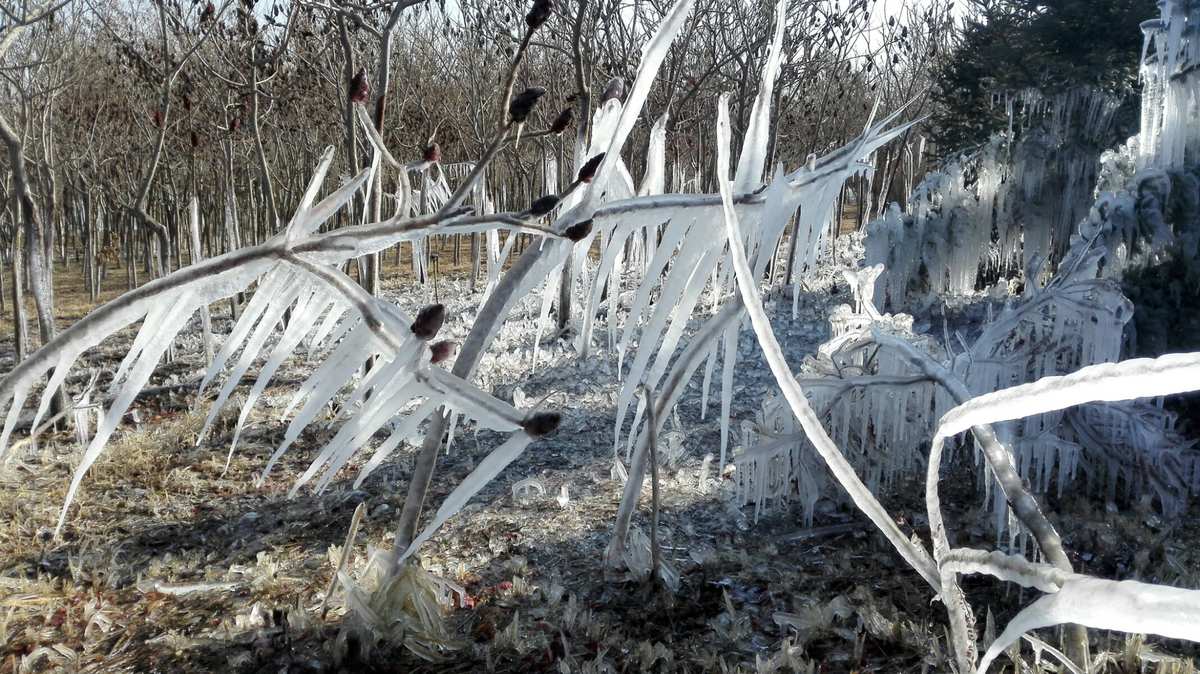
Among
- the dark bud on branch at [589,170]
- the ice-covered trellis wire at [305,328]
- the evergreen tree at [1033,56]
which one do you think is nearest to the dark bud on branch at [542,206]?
the ice-covered trellis wire at [305,328]

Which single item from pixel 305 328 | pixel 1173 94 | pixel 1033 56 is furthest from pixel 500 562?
pixel 1033 56

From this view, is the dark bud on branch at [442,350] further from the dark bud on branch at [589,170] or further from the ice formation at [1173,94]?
the ice formation at [1173,94]

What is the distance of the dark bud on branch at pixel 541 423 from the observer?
1.52m

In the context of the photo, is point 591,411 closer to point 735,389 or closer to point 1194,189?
point 735,389

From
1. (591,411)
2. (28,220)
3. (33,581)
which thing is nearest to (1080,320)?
(591,411)

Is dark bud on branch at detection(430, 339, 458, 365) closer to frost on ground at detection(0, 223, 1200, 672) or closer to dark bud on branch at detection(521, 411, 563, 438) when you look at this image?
dark bud on branch at detection(521, 411, 563, 438)

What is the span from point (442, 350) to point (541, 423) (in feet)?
0.75

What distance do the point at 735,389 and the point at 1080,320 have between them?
3079 mm

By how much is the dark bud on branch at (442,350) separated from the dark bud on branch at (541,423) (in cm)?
19

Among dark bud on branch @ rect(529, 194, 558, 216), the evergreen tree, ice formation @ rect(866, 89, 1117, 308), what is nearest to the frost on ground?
dark bud on branch @ rect(529, 194, 558, 216)

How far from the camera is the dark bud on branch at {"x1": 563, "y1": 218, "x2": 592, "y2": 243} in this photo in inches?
65.9

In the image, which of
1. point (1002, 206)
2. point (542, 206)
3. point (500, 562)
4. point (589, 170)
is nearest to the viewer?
Answer: point (542, 206)

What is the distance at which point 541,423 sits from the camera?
5.00 ft

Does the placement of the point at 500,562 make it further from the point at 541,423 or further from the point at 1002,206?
the point at 1002,206
